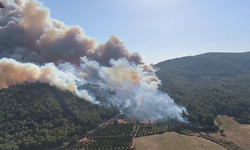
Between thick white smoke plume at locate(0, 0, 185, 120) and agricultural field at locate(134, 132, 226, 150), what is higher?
thick white smoke plume at locate(0, 0, 185, 120)

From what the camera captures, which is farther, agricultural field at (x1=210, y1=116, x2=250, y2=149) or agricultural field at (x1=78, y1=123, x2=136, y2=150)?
agricultural field at (x1=210, y1=116, x2=250, y2=149)

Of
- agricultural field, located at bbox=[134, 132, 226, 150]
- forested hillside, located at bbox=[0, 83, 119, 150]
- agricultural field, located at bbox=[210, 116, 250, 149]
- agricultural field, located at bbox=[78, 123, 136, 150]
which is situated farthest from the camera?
agricultural field, located at bbox=[210, 116, 250, 149]

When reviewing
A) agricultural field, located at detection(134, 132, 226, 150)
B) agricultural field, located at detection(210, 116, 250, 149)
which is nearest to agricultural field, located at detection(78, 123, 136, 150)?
agricultural field, located at detection(134, 132, 226, 150)

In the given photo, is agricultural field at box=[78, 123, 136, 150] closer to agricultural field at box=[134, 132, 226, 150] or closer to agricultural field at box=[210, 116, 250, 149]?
agricultural field at box=[134, 132, 226, 150]

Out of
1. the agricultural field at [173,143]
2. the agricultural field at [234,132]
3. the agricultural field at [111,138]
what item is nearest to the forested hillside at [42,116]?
the agricultural field at [111,138]

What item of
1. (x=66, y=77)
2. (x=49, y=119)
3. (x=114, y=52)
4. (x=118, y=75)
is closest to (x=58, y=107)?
(x=49, y=119)

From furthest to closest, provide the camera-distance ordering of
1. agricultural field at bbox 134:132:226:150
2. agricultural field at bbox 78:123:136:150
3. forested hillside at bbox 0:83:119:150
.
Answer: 1. agricultural field at bbox 134:132:226:150
2. agricultural field at bbox 78:123:136:150
3. forested hillside at bbox 0:83:119:150

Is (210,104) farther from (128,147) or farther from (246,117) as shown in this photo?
(128,147)

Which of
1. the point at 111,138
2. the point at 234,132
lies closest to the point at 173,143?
the point at 111,138
